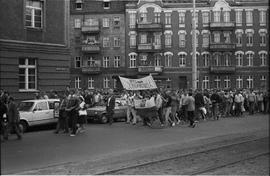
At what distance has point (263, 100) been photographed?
33.5 m

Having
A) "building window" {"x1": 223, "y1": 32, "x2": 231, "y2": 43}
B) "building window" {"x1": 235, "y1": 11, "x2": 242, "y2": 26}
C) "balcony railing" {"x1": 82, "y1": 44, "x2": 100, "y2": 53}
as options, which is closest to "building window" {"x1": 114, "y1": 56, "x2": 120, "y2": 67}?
"balcony railing" {"x1": 82, "y1": 44, "x2": 100, "y2": 53}

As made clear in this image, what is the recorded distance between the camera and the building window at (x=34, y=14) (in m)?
26.3

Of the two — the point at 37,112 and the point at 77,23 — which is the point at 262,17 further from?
the point at 37,112

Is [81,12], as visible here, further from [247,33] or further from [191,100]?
[191,100]

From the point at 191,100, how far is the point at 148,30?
49.9 metres

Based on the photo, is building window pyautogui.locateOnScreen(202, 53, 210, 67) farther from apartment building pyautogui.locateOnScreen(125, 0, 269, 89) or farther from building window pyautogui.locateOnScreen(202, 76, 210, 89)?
building window pyautogui.locateOnScreen(202, 76, 210, 89)

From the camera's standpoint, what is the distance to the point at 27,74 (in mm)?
26125

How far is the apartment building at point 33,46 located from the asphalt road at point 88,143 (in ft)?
23.9

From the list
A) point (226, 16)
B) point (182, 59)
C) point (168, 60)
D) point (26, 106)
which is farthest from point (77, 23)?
point (26, 106)

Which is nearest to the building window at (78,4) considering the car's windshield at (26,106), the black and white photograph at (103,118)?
the black and white photograph at (103,118)

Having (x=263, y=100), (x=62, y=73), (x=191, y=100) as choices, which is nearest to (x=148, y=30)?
(x=263, y=100)

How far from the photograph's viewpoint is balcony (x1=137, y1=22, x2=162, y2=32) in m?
70.4

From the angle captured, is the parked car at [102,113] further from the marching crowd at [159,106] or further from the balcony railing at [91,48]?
the balcony railing at [91,48]

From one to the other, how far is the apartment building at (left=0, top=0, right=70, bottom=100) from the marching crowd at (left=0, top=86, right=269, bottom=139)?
3.67 feet
